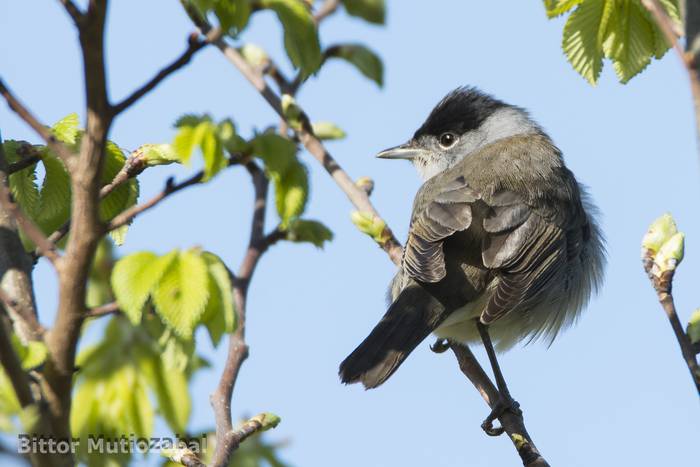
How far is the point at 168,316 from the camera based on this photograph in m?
1.98

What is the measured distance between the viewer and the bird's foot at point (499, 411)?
4.62 m

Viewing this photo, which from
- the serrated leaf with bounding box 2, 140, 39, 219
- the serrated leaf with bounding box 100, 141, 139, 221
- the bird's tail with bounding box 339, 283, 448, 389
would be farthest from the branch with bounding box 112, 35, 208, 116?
the bird's tail with bounding box 339, 283, 448, 389

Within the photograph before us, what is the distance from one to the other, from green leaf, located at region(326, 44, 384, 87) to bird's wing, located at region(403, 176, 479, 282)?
2.23 m

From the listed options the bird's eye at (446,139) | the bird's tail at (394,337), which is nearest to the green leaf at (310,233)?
the bird's tail at (394,337)

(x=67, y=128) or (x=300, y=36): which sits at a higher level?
(x=67, y=128)

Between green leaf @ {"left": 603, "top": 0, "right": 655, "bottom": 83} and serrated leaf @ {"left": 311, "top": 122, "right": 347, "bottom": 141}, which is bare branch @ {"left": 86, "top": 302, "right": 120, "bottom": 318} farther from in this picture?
green leaf @ {"left": 603, "top": 0, "right": 655, "bottom": 83}

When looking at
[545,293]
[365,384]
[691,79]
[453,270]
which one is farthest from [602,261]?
[691,79]

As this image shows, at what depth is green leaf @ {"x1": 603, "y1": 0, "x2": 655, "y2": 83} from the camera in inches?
116

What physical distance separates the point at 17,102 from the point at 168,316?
53 cm

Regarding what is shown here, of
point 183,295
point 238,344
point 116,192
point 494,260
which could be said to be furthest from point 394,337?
point 183,295

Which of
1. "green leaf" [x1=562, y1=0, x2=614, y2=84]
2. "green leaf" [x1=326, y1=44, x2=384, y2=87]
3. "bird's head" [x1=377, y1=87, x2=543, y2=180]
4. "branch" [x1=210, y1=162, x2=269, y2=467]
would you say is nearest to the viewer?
"branch" [x1=210, y1=162, x2=269, y2=467]

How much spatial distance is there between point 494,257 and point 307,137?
1965 millimetres

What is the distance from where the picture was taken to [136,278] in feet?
6.56

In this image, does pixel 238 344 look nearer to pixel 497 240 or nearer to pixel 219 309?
pixel 219 309
